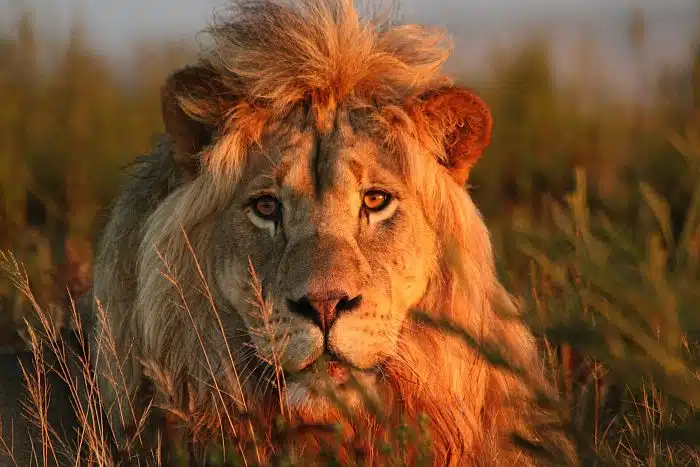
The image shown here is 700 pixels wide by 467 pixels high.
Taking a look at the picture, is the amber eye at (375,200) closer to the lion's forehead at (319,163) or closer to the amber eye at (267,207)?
the lion's forehead at (319,163)

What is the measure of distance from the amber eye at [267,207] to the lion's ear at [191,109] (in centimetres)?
34

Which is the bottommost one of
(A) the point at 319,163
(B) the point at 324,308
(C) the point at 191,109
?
(B) the point at 324,308

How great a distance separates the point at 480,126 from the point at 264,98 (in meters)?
0.82

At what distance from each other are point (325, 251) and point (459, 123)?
0.83 metres

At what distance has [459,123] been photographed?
14.1 feet

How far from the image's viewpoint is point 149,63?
556 inches

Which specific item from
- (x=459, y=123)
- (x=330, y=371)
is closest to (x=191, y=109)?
(x=459, y=123)

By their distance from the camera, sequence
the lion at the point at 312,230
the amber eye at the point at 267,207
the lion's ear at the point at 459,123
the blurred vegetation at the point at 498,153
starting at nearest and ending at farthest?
A: the lion at the point at 312,230
the amber eye at the point at 267,207
the lion's ear at the point at 459,123
the blurred vegetation at the point at 498,153

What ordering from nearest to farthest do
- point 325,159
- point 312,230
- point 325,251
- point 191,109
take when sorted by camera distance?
point 325,251
point 312,230
point 325,159
point 191,109

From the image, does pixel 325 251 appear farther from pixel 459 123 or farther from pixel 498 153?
pixel 498 153

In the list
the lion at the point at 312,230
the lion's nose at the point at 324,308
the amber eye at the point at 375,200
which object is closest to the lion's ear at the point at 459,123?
the lion at the point at 312,230

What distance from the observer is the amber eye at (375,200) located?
4090 millimetres

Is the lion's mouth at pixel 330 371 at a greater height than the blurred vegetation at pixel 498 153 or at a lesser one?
greater

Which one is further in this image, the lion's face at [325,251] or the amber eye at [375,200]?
the amber eye at [375,200]
